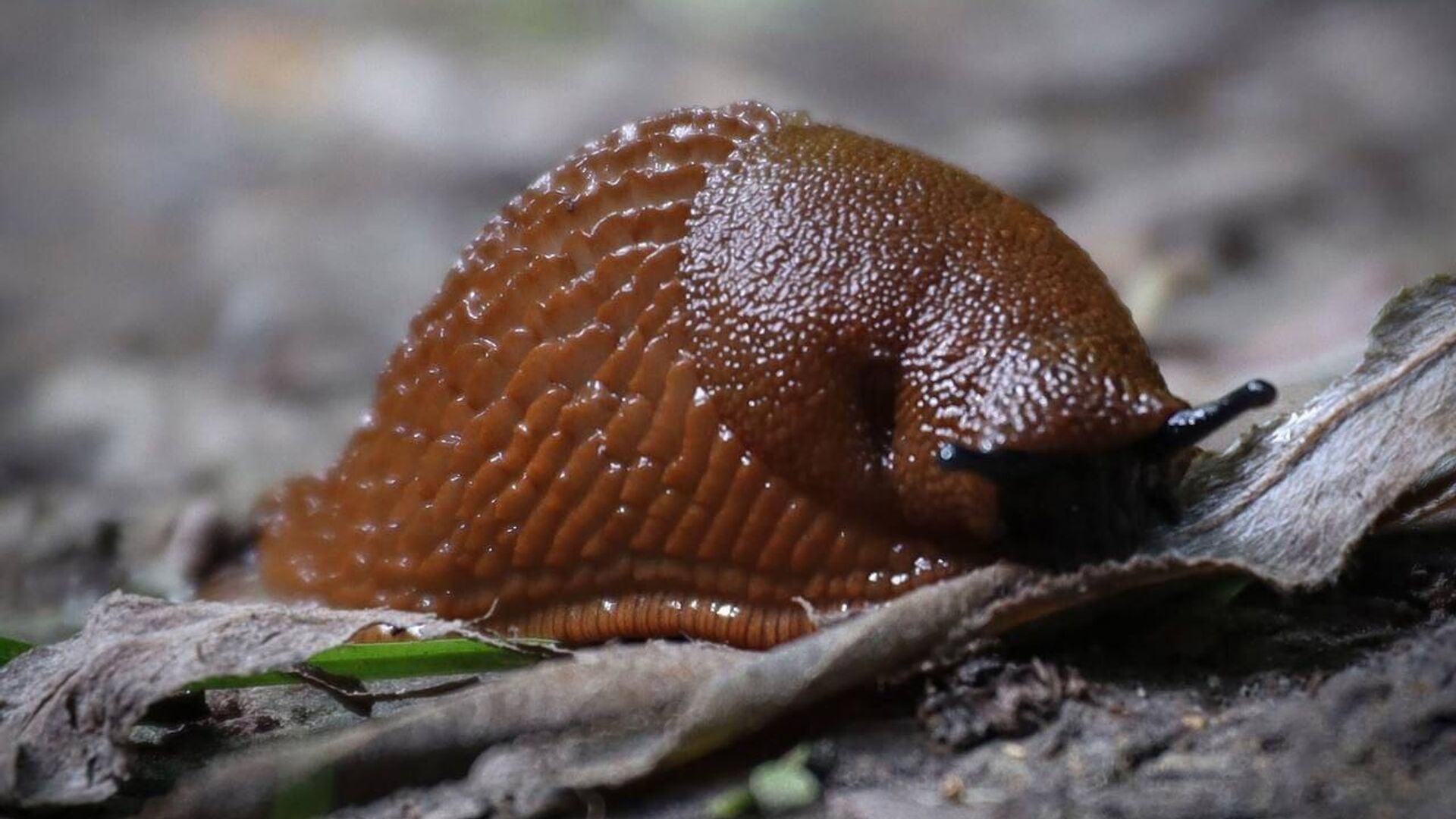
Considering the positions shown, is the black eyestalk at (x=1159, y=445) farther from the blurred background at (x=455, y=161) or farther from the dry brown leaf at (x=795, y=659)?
the blurred background at (x=455, y=161)

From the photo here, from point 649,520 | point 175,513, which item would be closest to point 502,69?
point 175,513

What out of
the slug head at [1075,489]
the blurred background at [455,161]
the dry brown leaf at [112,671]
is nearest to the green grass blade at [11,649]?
the dry brown leaf at [112,671]

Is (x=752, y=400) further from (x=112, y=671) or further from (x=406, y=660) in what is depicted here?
(x=112, y=671)

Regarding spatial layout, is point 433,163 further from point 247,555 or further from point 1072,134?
point 247,555

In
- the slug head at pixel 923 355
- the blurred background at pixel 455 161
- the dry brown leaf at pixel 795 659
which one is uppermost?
the blurred background at pixel 455 161

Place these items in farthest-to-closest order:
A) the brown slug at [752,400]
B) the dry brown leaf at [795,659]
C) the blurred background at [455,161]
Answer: the blurred background at [455,161]
the brown slug at [752,400]
the dry brown leaf at [795,659]

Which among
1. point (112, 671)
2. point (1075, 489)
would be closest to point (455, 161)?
point (112, 671)

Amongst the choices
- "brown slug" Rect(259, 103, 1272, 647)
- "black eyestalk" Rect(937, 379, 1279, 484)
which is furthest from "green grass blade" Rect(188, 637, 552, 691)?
"black eyestalk" Rect(937, 379, 1279, 484)

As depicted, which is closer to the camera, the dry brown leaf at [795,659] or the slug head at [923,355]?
the dry brown leaf at [795,659]
